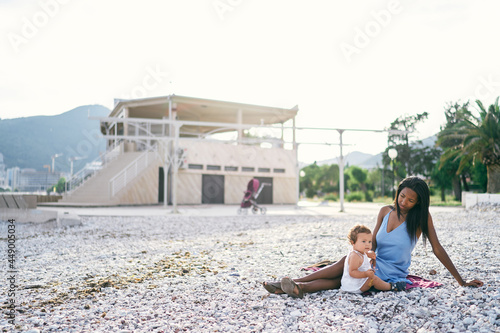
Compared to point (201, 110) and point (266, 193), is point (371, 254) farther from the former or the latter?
point (201, 110)

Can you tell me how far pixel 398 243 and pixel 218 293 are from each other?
1.81 metres

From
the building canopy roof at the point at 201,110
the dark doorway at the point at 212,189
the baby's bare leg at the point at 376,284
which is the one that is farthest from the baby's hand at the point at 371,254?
the dark doorway at the point at 212,189

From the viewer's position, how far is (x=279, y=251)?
6270 mm

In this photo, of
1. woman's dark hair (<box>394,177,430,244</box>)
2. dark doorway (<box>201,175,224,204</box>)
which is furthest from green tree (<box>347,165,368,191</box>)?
woman's dark hair (<box>394,177,430,244</box>)

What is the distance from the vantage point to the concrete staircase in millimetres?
21109

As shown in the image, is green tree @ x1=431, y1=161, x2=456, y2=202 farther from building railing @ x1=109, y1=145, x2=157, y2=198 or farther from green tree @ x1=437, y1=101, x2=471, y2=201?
building railing @ x1=109, y1=145, x2=157, y2=198

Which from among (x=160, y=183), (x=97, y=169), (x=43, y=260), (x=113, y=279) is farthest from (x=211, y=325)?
(x=97, y=169)

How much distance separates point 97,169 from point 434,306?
25.3 m

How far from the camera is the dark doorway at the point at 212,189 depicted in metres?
25.3

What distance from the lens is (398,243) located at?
A: 3.43 m

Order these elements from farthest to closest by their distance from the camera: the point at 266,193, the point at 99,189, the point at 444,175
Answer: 1. the point at 444,175
2. the point at 266,193
3. the point at 99,189

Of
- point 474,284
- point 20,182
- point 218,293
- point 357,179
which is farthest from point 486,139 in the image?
point 357,179

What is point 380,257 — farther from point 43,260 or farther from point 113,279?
point 43,260

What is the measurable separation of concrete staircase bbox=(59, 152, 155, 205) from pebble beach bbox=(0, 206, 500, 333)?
47.0 feet
